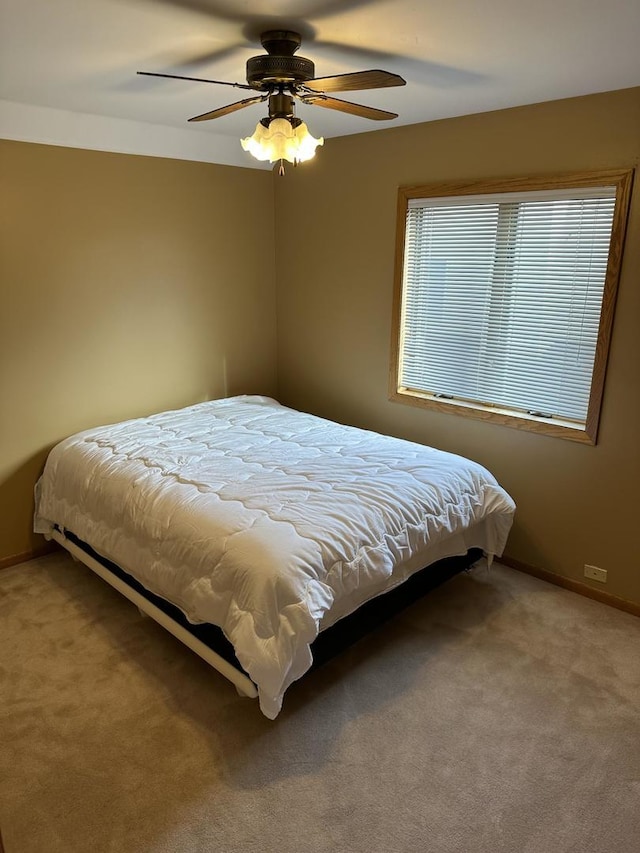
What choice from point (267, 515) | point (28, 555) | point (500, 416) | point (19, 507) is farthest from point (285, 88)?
point (28, 555)

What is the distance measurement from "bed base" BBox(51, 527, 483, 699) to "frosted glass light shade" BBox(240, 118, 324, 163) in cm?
178

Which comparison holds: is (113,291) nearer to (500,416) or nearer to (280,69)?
(280,69)

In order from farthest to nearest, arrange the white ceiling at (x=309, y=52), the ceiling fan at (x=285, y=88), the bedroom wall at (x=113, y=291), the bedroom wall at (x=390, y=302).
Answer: the bedroom wall at (x=113, y=291) → the bedroom wall at (x=390, y=302) → the ceiling fan at (x=285, y=88) → the white ceiling at (x=309, y=52)

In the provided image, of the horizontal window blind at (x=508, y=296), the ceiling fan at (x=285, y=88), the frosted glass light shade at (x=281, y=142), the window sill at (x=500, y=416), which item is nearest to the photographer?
the ceiling fan at (x=285, y=88)

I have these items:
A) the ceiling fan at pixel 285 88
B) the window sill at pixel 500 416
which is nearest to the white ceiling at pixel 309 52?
the ceiling fan at pixel 285 88

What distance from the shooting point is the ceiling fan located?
1954 mm

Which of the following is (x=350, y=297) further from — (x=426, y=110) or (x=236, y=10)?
(x=236, y=10)

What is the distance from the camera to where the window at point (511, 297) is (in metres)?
2.82

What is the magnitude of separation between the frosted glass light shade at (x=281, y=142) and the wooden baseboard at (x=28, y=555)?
2.57 metres

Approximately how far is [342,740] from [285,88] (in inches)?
92.4

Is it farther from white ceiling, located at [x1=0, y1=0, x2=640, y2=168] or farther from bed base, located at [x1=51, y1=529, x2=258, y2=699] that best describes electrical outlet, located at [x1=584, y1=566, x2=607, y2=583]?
white ceiling, located at [x1=0, y1=0, x2=640, y2=168]

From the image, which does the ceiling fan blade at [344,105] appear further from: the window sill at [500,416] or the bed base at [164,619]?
the bed base at [164,619]

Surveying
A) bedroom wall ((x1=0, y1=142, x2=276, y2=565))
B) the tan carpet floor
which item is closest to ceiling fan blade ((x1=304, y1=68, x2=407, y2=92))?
bedroom wall ((x1=0, y1=142, x2=276, y2=565))

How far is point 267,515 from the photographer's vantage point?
236 centimetres
